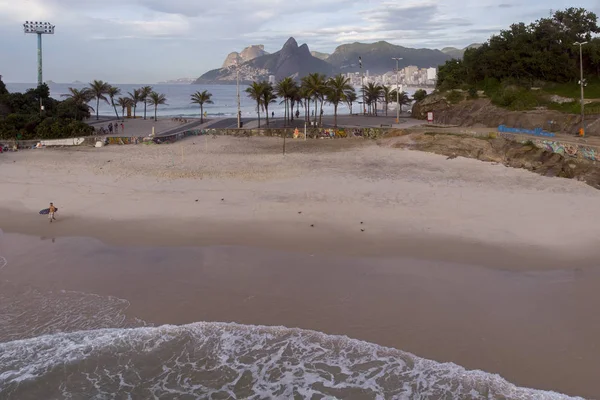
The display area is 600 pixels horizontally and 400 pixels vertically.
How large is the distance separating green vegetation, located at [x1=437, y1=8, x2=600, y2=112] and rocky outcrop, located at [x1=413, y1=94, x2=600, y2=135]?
1571 mm

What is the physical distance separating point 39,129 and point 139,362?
4144 cm

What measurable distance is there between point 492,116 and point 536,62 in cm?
981

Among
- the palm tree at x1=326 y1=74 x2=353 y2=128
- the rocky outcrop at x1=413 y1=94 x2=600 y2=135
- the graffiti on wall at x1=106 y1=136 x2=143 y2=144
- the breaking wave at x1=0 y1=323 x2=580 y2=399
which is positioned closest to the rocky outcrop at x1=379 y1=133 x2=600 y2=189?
the rocky outcrop at x1=413 y1=94 x2=600 y2=135

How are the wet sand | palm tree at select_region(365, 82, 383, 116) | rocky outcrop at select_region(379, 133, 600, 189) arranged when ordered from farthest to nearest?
palm tree at select_region(365, 82, 383, 116) → rocky outcrop at select_region(379, 133, 600, 189) → the wet sand

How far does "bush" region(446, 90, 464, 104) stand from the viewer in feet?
170

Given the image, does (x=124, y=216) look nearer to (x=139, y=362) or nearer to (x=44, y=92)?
(x=139, y=362)

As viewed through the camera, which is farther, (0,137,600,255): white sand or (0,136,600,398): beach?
(0,137,600,255): white sand

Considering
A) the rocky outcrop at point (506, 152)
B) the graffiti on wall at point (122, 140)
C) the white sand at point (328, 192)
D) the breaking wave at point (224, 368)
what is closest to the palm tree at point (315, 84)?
the rocky outcrop at point (506, 152)

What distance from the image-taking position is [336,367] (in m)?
10.3

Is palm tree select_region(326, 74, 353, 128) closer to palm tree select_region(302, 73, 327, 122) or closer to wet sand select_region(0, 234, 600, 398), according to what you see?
palm tree select_region(302, 73, 327, 122)

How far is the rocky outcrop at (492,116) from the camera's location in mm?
37688

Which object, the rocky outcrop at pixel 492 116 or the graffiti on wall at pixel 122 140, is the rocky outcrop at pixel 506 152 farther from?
the graffiti on wall at pixel 122 140

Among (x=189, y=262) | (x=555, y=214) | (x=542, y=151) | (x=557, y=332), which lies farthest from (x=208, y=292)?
(x=542, y=151)

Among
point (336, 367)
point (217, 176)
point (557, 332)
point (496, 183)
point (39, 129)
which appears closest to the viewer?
point (336, 367)
